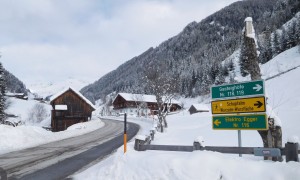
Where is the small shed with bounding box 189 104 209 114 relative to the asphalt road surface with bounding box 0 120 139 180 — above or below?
above

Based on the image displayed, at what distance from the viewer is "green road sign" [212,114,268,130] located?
27.9 feet

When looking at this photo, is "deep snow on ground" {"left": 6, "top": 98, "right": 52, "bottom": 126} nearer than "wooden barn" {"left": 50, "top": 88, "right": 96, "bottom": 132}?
No

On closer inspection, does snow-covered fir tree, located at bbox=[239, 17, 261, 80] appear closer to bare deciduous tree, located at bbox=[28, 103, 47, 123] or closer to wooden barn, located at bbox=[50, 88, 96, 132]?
wooden barn, located at bbox=[50, 88, 96, 132]

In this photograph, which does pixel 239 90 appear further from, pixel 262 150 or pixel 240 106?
pixel 262 150

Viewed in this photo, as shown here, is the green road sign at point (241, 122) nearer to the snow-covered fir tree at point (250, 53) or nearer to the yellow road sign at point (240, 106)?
the yellow road sign at point (240, 106)

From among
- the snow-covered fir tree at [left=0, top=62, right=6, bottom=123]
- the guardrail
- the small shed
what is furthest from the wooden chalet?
the guardrail

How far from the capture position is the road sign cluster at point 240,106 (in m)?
8.60

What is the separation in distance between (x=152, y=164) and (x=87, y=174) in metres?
2.75

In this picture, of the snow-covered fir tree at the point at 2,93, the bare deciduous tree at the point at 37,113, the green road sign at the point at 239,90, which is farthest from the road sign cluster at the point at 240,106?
the bare deciduous tree at the point at 37,113

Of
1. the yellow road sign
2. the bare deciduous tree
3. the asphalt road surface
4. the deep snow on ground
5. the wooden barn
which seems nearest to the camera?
the yellow road sign

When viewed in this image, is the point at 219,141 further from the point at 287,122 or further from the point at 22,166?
the point at 22,166

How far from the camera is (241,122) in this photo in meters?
8.94

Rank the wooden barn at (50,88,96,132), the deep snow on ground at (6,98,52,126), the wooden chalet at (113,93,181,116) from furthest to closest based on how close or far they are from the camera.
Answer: the wooden chalet at (113,93,181,116) → the deep snow on ground at (6,98,52,126) → the wooden barn at (50,88,96,132)

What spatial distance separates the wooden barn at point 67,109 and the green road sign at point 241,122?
141 feet
